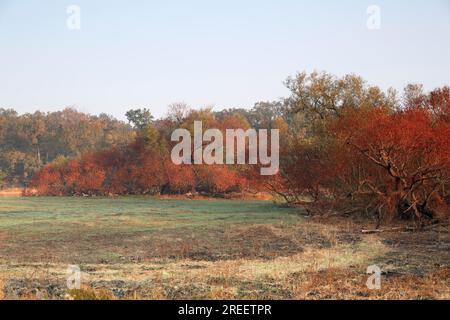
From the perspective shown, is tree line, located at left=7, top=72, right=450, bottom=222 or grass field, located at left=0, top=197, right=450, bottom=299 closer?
grass field, located at left=0, top=197, right=450, bottom=299

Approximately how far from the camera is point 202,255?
1709 centimetres

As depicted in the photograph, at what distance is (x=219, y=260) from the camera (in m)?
16.0

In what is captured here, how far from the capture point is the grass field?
11.4 m

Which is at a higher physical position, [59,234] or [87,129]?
[87,129]

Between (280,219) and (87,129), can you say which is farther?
(87,129)

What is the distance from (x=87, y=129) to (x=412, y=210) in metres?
59.5

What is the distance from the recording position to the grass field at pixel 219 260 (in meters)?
11.4

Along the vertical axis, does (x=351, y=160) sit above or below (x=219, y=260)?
above

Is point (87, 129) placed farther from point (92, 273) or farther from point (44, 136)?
point (92, 273)

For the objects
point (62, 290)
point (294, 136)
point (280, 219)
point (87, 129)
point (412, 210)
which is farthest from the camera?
point (87, 129)

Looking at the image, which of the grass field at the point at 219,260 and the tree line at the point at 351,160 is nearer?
the grass field at the point at 219,260

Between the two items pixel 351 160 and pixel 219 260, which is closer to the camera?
pixel 219 260
